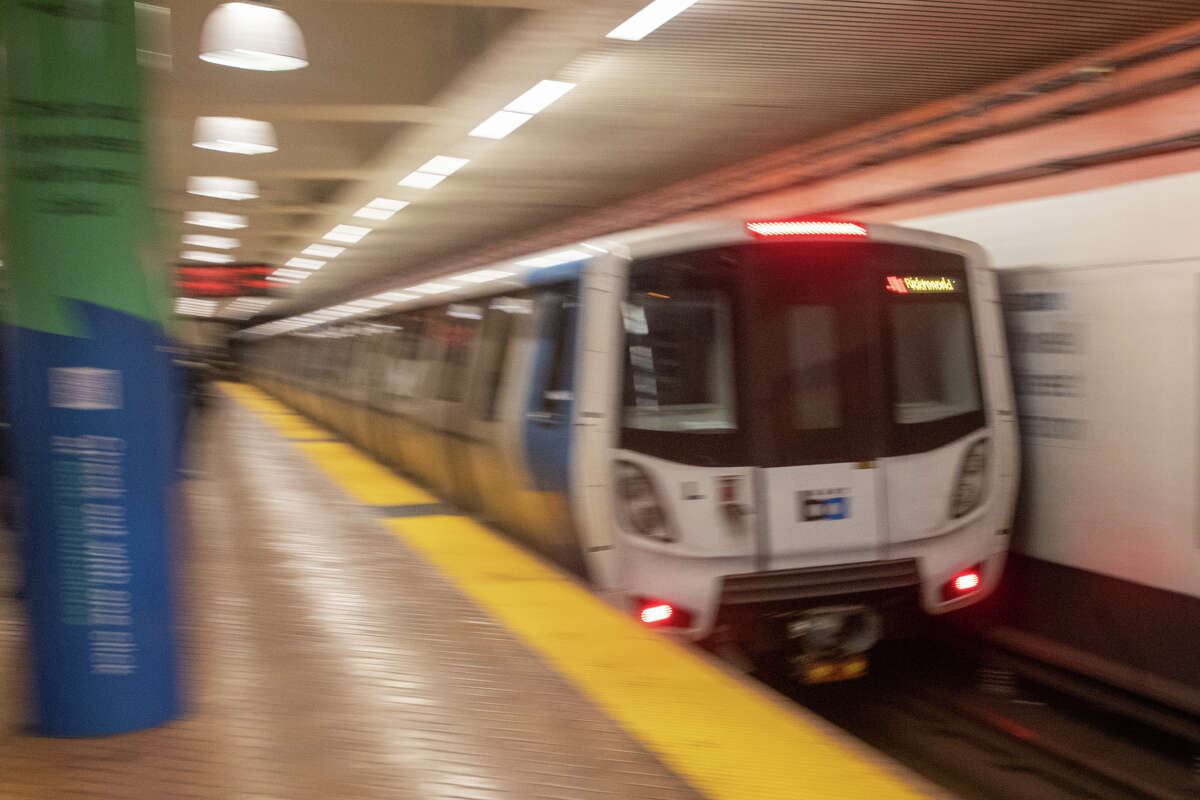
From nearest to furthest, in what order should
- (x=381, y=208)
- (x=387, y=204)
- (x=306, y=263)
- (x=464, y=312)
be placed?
(x=464, y=312), (x=387, y=204), (x=381, y=208), (x=306, y=263)

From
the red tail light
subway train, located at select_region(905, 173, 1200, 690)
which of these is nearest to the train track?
subway train, located at select_region(905, 173, 1200, 690)

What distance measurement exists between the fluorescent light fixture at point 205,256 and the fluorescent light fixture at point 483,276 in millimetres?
19398

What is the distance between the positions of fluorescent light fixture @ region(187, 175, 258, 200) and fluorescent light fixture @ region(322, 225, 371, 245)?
133 inches

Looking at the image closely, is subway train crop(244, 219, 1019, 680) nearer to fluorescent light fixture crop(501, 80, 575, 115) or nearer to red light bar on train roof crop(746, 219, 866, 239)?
red light bar on train roof crop(746, 219, 866, 239)

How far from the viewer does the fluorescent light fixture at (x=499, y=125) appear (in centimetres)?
1056

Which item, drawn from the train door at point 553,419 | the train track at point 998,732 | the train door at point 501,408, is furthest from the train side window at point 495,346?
the train track at point 998,732

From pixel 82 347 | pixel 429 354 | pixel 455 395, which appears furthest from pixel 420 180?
pixel 82 347

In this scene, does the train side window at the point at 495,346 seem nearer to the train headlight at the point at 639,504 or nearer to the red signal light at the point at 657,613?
the train headlight at the point at 639,504

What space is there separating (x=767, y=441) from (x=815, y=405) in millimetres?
334

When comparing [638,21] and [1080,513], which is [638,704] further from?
[638,21]

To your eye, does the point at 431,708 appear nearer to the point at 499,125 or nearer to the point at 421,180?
the point at 499,125

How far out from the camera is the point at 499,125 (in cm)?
1098

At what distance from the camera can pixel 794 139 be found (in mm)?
11672

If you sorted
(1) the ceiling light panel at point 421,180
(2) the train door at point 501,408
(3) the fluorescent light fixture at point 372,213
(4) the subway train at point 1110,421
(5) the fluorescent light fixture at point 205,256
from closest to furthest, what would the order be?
(4) the subway train at point 1110,421
(2) the train door at point 501,408
(1) the ceiling light panel at point 421,180
(3) the fluorescent light fixture at point 372,213
(5) the fluorescent light fixture at point 205,256
